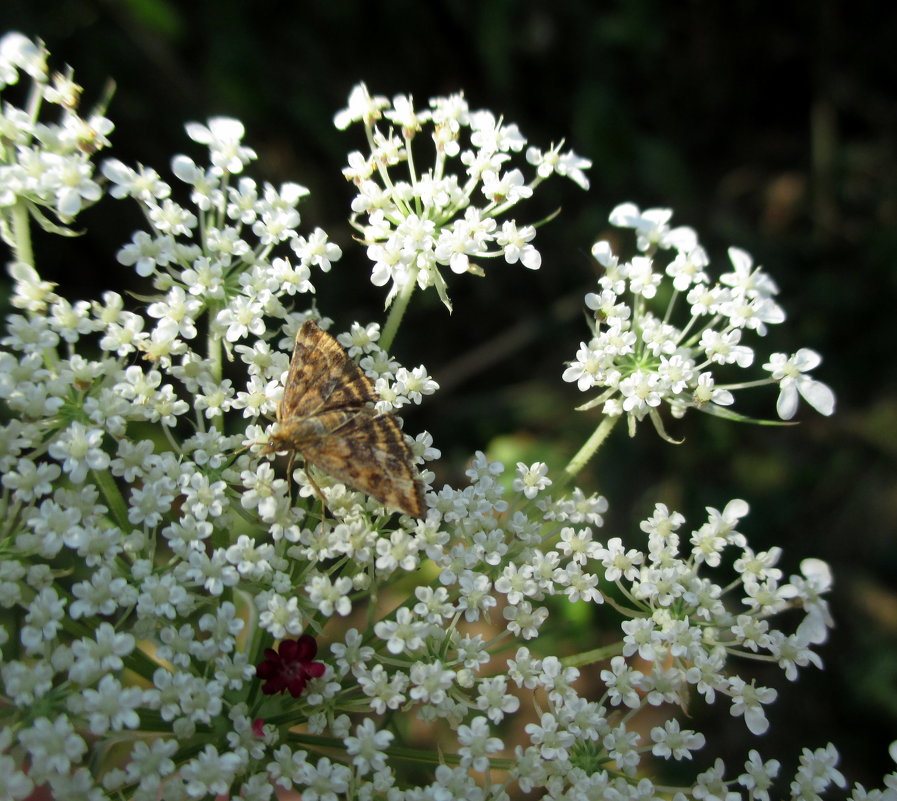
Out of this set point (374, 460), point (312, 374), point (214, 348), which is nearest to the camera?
point (374, 460)

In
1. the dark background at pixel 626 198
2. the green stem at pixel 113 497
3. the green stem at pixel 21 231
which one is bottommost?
the green stem at pixel 113 497

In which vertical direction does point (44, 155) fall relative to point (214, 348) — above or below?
above

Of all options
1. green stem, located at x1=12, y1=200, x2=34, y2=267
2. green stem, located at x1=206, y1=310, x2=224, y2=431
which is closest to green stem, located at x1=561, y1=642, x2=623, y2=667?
green stem, located at x1=206, y1=310, x2=224, y2=431

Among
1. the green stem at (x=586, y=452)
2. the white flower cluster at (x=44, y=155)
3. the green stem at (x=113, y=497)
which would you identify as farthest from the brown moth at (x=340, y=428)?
the white flower cluster at (x=44, y=155)

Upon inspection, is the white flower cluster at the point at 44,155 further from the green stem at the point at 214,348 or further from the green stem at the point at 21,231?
the green stem at the point at 214,348

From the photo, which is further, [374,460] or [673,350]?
[673,350]

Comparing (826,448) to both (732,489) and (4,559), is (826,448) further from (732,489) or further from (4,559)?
(4,559)

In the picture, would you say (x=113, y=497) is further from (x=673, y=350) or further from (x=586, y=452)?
(x=673, y=350)

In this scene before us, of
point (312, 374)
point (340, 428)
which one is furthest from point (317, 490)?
point (312, 374)

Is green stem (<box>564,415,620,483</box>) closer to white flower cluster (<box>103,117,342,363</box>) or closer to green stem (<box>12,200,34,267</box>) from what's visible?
white flower cluster (<box>103,117,342,363</box>)
